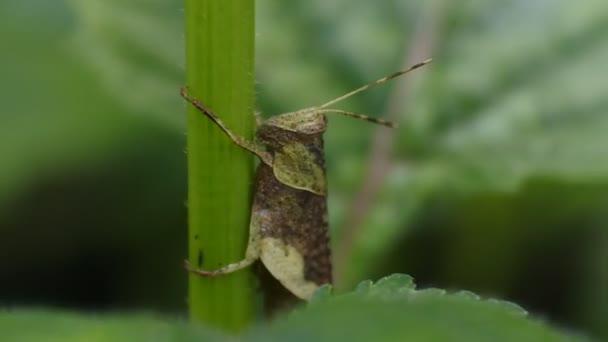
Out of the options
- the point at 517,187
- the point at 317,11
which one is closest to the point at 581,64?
the point at 517,187

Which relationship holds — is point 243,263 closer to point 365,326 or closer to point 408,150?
point 365,326

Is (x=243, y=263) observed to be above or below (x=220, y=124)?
below

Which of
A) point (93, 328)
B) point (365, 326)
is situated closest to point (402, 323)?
point (365, 326)

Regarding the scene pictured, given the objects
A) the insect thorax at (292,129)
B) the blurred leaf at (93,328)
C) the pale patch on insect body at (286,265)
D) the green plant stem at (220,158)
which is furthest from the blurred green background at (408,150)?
the blurred leaf at (93,328)

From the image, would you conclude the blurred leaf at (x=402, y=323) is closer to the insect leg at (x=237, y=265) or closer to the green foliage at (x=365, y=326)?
the green foliage at (x=365, y=326)

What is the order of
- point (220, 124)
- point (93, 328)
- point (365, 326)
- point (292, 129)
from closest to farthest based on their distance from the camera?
point (365, 326)
point (93, 328)
point (220, 124)
point (292, 129)

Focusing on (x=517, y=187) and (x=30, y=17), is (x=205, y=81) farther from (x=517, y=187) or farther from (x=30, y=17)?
(x=30, y=17)
